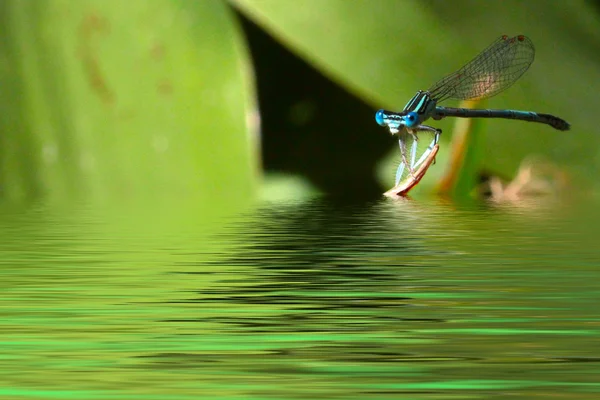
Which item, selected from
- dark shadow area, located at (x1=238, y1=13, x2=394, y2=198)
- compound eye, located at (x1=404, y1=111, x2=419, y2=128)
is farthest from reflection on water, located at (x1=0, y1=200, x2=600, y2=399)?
dark shadow area, located at (x1=238, y1=13, x2=394, y2=198)

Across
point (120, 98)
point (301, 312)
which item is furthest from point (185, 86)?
point (301, 312)

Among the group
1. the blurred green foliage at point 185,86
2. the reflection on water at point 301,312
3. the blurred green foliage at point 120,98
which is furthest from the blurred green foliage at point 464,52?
the reflection on water at point 301,312

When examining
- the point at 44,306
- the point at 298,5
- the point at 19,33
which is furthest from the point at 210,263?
the point at 19,33

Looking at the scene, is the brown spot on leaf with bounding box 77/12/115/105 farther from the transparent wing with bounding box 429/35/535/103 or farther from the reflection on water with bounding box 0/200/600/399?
the transparent wing with bounding box 429/35/535/103

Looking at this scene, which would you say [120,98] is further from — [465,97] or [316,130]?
[465,97]

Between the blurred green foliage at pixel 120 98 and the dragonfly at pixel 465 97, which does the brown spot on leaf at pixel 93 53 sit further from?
the dragonfly at pixel 465 97

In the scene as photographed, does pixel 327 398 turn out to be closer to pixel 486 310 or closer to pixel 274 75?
pixel 486 310
